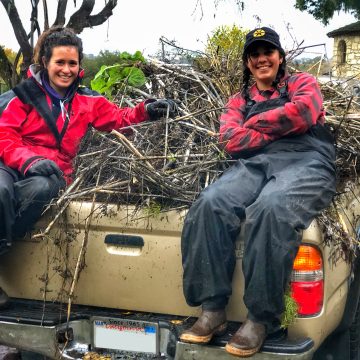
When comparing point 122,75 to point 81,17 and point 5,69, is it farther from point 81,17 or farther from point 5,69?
point 5,69

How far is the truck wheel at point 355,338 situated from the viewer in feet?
11.2

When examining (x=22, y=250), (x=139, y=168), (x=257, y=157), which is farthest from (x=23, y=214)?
(x=257, y=157)

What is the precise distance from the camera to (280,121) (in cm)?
327

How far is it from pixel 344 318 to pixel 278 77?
1.55m

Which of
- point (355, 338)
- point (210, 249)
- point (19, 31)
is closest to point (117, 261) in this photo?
point (210, 249)

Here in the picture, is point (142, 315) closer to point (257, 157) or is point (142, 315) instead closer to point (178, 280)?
point (178, 280)

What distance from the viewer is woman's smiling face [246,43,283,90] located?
366 cm

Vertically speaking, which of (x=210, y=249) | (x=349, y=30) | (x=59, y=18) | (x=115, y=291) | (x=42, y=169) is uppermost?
(x=349, y=30)

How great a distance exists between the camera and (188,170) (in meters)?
3.32

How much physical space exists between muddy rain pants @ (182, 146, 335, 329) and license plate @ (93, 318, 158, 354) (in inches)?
13.7

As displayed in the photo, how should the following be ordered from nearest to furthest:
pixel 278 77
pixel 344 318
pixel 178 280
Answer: pixel 178 280
pixel 344 318
pixel 278 77

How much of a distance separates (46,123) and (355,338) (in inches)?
93.2

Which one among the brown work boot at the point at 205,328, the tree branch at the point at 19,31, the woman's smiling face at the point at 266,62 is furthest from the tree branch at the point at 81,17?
the brown work boot at the point at 205,328

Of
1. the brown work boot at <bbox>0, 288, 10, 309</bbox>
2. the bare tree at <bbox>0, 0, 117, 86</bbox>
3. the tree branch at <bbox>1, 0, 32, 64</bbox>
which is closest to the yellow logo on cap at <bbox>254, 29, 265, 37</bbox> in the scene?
the brown work boot at <bbox>0, 288, 10, 309</bbox>
